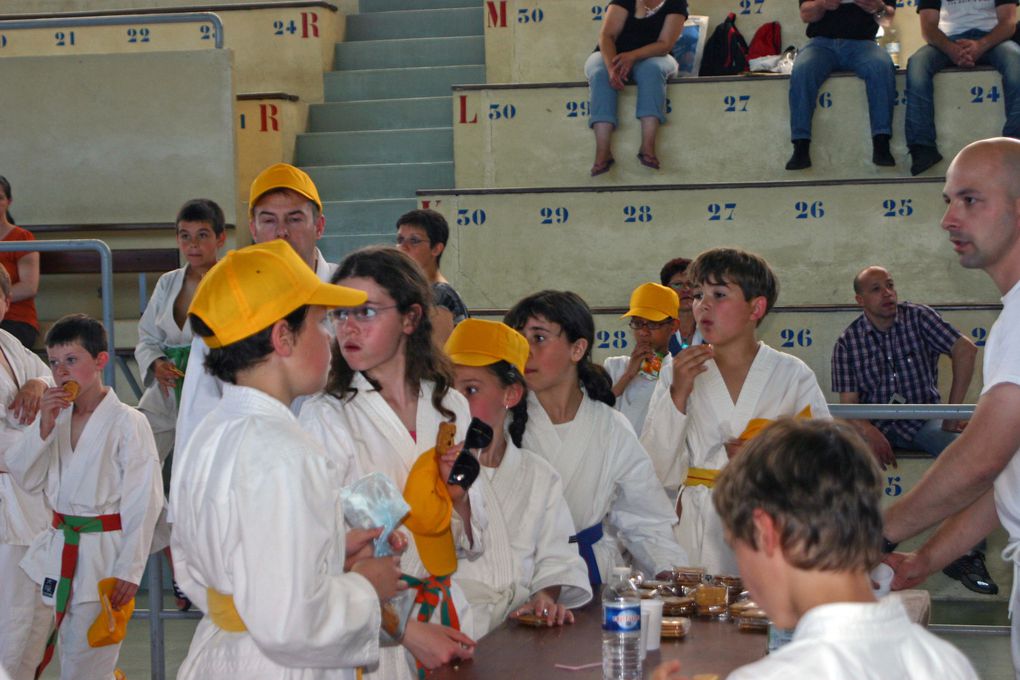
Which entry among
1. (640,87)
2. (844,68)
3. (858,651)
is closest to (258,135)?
(640,87)

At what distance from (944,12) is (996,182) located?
168 inches

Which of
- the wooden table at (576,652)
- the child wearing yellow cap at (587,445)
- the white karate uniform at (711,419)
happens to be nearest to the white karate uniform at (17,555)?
the child wearing yellow cap at (587,445)

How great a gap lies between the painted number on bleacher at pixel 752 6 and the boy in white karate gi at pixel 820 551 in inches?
256

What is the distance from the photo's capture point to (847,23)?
6.47 m

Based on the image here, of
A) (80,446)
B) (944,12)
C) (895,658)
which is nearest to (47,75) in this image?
(80,446)

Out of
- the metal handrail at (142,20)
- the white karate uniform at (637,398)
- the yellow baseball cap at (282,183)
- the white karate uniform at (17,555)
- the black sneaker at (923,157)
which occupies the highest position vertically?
the metal handrail at (142,20)

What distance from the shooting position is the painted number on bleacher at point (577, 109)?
677 centimetres

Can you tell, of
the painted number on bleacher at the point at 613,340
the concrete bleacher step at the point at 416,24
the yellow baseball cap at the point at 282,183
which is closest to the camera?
the yellow baseball cap at the point at 282,183

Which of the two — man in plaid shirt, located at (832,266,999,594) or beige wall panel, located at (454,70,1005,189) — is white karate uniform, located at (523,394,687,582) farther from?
beige wall panel, located at (454,70,1005,189)

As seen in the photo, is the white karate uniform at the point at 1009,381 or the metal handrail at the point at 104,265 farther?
the metal handrail at the point at 104,265

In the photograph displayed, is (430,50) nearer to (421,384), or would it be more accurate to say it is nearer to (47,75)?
(47,75)

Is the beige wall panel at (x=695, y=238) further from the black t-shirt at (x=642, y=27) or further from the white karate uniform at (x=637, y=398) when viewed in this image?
the white karate uniform at (x=637, y=398)

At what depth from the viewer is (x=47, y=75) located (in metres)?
7.07

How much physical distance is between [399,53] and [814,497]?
696 cm
